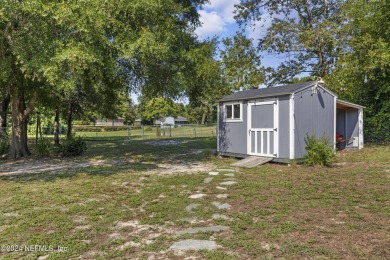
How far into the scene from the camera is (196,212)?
4.26m

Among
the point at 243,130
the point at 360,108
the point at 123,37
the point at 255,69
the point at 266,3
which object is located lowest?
the point at 243,130

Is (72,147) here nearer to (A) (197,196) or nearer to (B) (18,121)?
(B) (18,121)

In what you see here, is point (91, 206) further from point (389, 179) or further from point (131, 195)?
point (389, 179)

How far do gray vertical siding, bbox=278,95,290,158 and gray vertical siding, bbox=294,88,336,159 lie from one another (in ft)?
0.75

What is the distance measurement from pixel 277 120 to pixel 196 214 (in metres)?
5.54

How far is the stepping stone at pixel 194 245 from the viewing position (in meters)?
3.07

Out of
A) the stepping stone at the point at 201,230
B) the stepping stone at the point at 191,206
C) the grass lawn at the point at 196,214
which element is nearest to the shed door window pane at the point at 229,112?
the grass lawn at the point at 196,214

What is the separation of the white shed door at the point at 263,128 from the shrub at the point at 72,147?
21.3 feet

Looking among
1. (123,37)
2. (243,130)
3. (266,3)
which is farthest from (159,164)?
(266,3)

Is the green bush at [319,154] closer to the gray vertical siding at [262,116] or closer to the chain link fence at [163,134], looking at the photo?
the gray vertical siding at [262,116]

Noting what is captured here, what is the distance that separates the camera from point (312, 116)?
364 inches

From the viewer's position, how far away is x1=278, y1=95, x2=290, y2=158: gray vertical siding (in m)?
8.71

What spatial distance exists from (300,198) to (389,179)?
2641mm

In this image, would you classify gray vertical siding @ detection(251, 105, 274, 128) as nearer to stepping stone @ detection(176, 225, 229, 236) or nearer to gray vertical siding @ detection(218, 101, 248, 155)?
gray vertical siding @ detection(218, 101, 248, 155)
